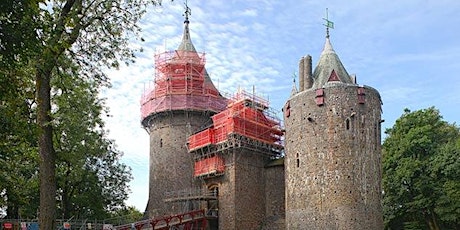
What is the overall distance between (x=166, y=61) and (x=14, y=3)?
31.7 m

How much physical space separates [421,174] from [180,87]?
59.0 feet

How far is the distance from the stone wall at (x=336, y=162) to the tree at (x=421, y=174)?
6.69 m

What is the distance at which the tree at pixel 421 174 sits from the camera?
33781 mm

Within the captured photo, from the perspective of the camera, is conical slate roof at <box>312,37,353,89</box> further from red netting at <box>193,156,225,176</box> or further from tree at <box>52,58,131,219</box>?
tree at <box>52,58,131,219</box>

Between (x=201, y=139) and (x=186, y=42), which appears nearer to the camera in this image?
(x=201, y=139)

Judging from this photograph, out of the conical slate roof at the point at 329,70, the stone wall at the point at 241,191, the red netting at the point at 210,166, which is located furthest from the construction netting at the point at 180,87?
the conical slate roof at the point at 329,70

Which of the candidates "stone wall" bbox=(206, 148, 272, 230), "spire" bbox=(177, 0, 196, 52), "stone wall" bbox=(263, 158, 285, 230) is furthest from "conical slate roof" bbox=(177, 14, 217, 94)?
"stone wall" bbox=(263, 158, 285, 230)

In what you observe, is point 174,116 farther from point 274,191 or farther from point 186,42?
point 274,191

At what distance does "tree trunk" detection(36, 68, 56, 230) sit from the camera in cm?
1267

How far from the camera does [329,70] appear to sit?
3222 centimetres

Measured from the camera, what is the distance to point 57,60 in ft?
43.7

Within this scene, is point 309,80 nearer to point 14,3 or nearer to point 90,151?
point 90,151

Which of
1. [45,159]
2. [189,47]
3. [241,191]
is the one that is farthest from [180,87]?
[45,159]

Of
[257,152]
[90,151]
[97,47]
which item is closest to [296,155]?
[257,152]
